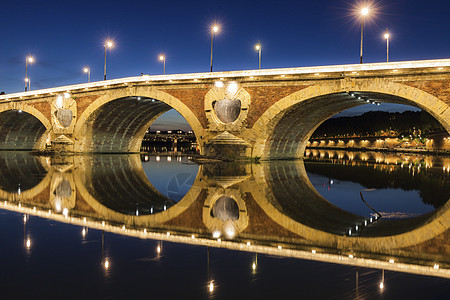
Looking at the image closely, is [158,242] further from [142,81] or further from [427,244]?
[142,81]

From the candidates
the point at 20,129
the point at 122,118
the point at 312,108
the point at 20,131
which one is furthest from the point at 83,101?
the point at 312,108

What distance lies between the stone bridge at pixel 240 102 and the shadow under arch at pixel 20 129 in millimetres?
1882

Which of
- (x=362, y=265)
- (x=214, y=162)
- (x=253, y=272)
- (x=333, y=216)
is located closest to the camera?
(x=253, y=272)

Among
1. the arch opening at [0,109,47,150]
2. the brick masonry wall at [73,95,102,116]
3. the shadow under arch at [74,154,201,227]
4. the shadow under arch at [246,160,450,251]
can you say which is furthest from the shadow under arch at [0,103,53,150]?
the shadow under arch at [246,160,450,251]

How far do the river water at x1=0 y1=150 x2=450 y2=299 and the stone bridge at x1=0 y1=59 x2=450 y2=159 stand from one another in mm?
13300

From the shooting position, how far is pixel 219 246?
654 centimetres

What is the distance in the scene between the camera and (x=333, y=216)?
978 cm

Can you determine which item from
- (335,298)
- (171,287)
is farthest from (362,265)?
(171,287)

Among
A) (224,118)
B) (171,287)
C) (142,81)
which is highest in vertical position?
(142,81)

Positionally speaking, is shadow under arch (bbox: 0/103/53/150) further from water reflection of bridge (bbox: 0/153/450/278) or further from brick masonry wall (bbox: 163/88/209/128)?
water reflection of bridge (bbox: 0/153/450/278)

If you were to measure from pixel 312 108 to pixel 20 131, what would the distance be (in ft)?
145

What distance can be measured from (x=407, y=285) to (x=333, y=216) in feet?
16.1

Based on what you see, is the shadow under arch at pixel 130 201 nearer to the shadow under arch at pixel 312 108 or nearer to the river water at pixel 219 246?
the river water at pixel 219 246

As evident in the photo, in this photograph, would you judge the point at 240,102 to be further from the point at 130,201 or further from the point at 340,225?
the point at 340,225
